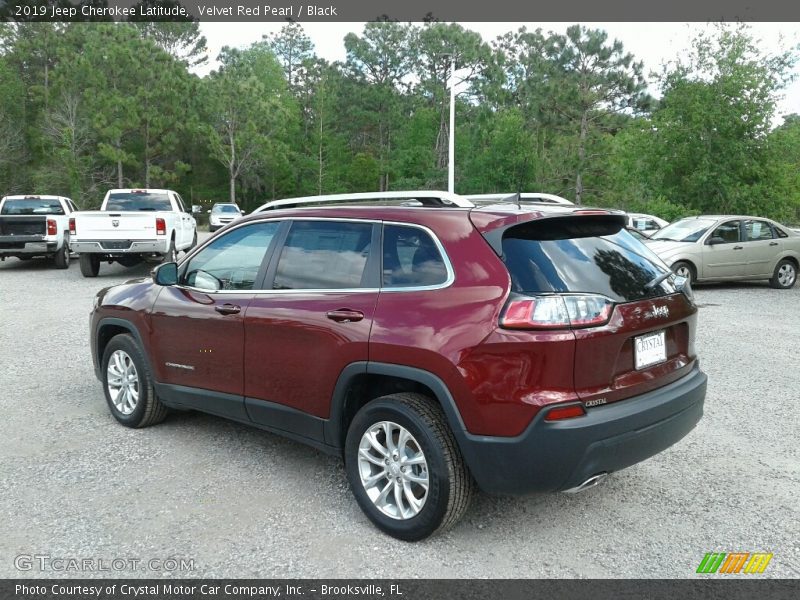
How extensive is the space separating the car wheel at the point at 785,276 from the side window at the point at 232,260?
13255 mm

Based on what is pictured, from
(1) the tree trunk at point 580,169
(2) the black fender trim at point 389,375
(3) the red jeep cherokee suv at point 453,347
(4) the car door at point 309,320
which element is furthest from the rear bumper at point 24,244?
(1) the tree trunk at point 580,169

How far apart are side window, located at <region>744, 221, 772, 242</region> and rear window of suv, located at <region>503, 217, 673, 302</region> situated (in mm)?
12056

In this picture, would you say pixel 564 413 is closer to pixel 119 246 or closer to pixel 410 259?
A: pixel 410 259

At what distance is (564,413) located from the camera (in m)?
3.13

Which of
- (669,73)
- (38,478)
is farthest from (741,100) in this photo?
(38,478)

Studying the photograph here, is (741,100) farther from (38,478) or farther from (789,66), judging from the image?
(38,478)

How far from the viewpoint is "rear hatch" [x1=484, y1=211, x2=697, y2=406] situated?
317 centimetres

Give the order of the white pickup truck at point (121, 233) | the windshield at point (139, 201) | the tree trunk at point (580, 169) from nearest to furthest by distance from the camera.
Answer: the white pickup truck at point (121, 233)
the windshield at point (139, 201)
the tree trunk at point (580, 169)

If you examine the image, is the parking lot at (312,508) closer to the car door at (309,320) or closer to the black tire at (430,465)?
the black tire at (430,465)

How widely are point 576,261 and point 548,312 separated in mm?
406

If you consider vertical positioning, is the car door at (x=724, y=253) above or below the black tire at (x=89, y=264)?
above

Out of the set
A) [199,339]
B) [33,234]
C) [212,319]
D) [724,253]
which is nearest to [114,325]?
[199,339]

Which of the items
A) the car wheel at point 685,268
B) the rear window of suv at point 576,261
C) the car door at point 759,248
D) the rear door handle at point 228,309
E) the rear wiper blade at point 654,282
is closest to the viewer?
the rear window of suv at point 576,261

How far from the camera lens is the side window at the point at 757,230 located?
14320 millimetres
